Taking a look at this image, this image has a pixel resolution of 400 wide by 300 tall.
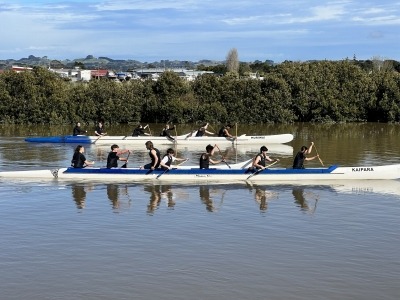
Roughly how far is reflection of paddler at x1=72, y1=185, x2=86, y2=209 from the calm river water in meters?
0.06

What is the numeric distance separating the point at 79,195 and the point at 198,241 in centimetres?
664

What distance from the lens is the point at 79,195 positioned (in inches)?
795

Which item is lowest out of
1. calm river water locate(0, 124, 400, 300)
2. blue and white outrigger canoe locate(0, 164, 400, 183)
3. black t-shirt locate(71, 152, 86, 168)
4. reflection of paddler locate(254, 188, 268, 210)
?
calm river water locate(0, 124, 400, 300)

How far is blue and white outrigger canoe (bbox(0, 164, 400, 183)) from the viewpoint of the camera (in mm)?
22047

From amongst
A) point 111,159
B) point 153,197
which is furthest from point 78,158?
point 153,197

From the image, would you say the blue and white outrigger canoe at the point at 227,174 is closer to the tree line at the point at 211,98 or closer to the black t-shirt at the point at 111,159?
the black t-shirt at the point at 111,159

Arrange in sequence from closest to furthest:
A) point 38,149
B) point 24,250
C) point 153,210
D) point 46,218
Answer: point 24,250 < point 46,218 < point 153,210 < point 38,149

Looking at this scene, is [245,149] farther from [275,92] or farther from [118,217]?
[275,92]

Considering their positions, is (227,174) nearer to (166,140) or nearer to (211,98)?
(166,140)

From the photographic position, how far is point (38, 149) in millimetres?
32844

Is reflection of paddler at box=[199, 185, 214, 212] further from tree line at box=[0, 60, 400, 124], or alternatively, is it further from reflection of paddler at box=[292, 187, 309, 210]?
tree line at box=[0, 60, 400, 124]

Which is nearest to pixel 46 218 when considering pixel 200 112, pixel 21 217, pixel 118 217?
pixel 21 217

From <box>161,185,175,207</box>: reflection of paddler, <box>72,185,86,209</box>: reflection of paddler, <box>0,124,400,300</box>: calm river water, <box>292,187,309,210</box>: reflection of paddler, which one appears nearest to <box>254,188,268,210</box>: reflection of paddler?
<box>0,124,400,300</box>: calm river water

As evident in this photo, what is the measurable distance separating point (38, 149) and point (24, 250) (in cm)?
1950
